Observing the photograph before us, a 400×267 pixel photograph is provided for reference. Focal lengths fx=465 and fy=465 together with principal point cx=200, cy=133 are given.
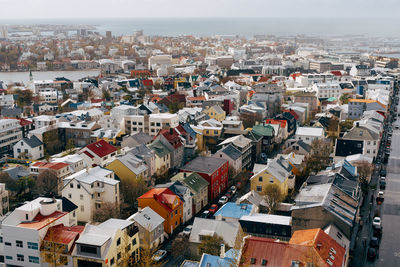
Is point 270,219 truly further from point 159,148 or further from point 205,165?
point 159,148

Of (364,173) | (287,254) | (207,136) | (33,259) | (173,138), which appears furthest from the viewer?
(207,136)

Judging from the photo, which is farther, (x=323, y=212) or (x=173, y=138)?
(x=173, y=138)

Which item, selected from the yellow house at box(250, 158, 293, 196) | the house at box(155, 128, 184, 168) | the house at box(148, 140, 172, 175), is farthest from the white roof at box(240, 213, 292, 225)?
the house at box(155, 128, 184, 168)

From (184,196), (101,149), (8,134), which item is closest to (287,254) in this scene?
(184,196)

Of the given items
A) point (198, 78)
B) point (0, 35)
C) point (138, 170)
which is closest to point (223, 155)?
point (138, 170)

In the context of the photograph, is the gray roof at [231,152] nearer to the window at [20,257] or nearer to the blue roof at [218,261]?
the blue roof at [218,261]

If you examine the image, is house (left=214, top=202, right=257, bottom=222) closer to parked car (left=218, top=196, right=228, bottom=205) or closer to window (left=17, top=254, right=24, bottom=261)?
parked car (left=218, top=196, right=228, bottom=205)
